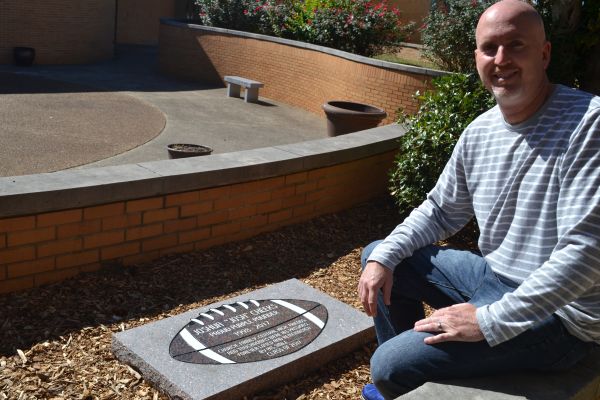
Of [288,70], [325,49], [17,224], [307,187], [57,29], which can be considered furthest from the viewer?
[57,29]

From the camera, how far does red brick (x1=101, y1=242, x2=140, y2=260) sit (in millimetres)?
4375

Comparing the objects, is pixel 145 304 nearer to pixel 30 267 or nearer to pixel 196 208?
pixel 30 267

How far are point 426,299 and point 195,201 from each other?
7.31 ft

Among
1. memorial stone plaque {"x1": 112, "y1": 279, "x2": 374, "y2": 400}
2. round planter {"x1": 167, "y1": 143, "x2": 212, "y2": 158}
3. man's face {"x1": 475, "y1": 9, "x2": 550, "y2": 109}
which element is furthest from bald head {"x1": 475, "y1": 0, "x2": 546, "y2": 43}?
round planter {"x1": 167, "y1": 143, "x2": 212, "y2": 158}

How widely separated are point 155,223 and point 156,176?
0.32 meters

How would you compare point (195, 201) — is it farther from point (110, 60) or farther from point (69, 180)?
point (110, 60)

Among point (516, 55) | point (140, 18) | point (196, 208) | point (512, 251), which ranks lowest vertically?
point (140, 18)

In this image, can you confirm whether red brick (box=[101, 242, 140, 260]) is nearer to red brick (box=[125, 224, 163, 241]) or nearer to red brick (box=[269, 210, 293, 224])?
red brick (box=[125, 224, 163, 241])

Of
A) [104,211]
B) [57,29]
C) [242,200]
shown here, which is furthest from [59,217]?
[57,29]

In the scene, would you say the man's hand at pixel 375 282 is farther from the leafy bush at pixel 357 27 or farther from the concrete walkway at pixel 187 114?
the leafy bush at pixel 357 27

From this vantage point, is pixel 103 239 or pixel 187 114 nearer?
pixel 103 239

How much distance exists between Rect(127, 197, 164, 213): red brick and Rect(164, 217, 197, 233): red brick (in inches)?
6.1

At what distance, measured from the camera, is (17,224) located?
3896 mm

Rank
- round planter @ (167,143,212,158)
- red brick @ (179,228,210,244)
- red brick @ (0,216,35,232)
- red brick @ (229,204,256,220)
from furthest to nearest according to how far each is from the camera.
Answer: round planter @ (167,143,212,158) < red brick @ (229,204,256,220) < red brick @ (179,228,210,244) < red brick @ (0,216,35,232)
